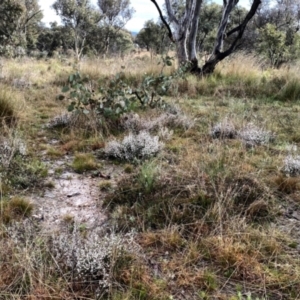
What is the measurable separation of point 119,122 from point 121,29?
25.3 m

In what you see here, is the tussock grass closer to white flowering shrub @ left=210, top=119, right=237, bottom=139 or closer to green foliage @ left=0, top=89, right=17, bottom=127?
green foliage @ left=0, top=89, right=17, bottom=127

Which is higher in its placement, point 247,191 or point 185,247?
point 247,191

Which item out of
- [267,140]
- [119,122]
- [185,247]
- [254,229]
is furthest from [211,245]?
[119,122]

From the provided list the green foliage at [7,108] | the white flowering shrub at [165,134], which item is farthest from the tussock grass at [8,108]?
the white flowering shrub at [165,134]

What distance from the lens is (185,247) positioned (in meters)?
1.71

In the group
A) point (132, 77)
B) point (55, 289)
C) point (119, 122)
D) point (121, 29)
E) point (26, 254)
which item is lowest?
point (55, 289)

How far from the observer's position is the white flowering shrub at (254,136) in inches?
125

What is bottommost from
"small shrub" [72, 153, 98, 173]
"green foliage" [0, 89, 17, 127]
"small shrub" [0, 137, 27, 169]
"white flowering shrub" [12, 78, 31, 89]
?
"small shrub" [72, 153, 98, 173]

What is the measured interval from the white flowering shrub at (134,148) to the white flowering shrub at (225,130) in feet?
2.40

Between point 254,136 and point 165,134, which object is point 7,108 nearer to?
point 165,134

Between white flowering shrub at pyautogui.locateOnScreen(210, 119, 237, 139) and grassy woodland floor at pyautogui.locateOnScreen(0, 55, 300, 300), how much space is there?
0.6 inches

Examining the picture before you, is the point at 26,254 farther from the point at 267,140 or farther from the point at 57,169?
the point at 267,140

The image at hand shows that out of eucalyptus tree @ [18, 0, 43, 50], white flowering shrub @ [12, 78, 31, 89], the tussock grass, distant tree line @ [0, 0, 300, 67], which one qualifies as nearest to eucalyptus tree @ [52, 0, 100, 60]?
distant tree line @ [0, 0, 300, 67]

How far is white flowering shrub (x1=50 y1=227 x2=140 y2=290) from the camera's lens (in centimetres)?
143
